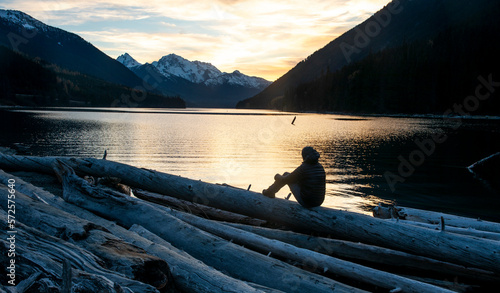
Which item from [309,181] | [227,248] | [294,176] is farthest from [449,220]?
[227,248]

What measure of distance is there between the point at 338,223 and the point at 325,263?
73.0 inches

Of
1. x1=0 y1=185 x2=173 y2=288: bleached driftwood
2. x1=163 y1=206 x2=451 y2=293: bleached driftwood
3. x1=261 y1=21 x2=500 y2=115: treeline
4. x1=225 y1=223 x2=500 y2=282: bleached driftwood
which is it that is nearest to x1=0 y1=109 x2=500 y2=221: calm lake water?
x1=225 y1=223 x2=500 y2=282: bleached driftwood

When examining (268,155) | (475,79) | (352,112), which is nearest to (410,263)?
(268,155)

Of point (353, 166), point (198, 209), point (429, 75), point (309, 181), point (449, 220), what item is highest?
point (429, 75)

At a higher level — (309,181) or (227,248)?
(309,181)

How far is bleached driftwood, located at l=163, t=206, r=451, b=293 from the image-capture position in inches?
208

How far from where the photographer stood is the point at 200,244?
6.29 meters

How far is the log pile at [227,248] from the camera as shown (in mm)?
4191

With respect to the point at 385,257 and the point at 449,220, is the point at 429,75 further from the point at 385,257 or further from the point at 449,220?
the point at 385,257

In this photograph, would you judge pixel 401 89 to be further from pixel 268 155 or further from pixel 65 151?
pixel 65 151

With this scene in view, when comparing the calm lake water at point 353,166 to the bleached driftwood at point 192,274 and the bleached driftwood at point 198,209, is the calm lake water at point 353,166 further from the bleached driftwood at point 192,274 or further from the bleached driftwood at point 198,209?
the bleached driftwood at point 192,274

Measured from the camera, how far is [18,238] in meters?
4.30

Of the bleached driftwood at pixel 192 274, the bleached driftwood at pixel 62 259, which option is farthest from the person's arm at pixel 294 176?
the bleached driftwood at pixel 62 259

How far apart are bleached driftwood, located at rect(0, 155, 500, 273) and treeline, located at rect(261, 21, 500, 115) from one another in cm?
13268
